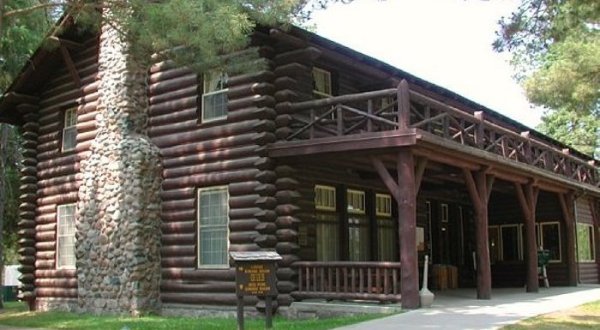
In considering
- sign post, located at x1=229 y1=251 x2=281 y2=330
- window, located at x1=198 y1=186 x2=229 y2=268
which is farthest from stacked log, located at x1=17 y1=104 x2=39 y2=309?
sign post, located at x1=229 y1=251 x2=281 y2=330

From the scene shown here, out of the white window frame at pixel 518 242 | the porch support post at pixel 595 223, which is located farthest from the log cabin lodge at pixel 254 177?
the porch support post at pixel 595 223

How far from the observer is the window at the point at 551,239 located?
23.9m

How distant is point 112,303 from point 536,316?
10138 millimetres

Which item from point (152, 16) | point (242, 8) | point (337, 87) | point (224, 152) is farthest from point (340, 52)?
point (152, 16)

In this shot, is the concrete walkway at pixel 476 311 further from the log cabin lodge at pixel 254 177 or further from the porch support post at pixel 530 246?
the porch support post at pixel 530 246

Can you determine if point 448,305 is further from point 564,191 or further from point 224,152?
point 564,191

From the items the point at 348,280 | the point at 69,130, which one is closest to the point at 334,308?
the point at 348,280

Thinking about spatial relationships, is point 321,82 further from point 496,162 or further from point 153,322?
point 153,322

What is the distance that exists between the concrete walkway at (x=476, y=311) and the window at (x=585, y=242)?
7361 mm

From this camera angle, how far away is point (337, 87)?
1881 centimetres

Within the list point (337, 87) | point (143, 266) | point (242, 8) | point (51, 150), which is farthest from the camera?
point (51, 150)

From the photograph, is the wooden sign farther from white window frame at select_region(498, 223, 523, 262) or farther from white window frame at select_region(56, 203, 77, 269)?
white window frame at select_region(498, 223, 523, 262)

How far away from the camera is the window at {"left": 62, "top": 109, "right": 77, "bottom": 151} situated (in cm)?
2088

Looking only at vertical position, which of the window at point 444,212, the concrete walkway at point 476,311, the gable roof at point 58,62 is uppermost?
the gable roof at point 58,62
